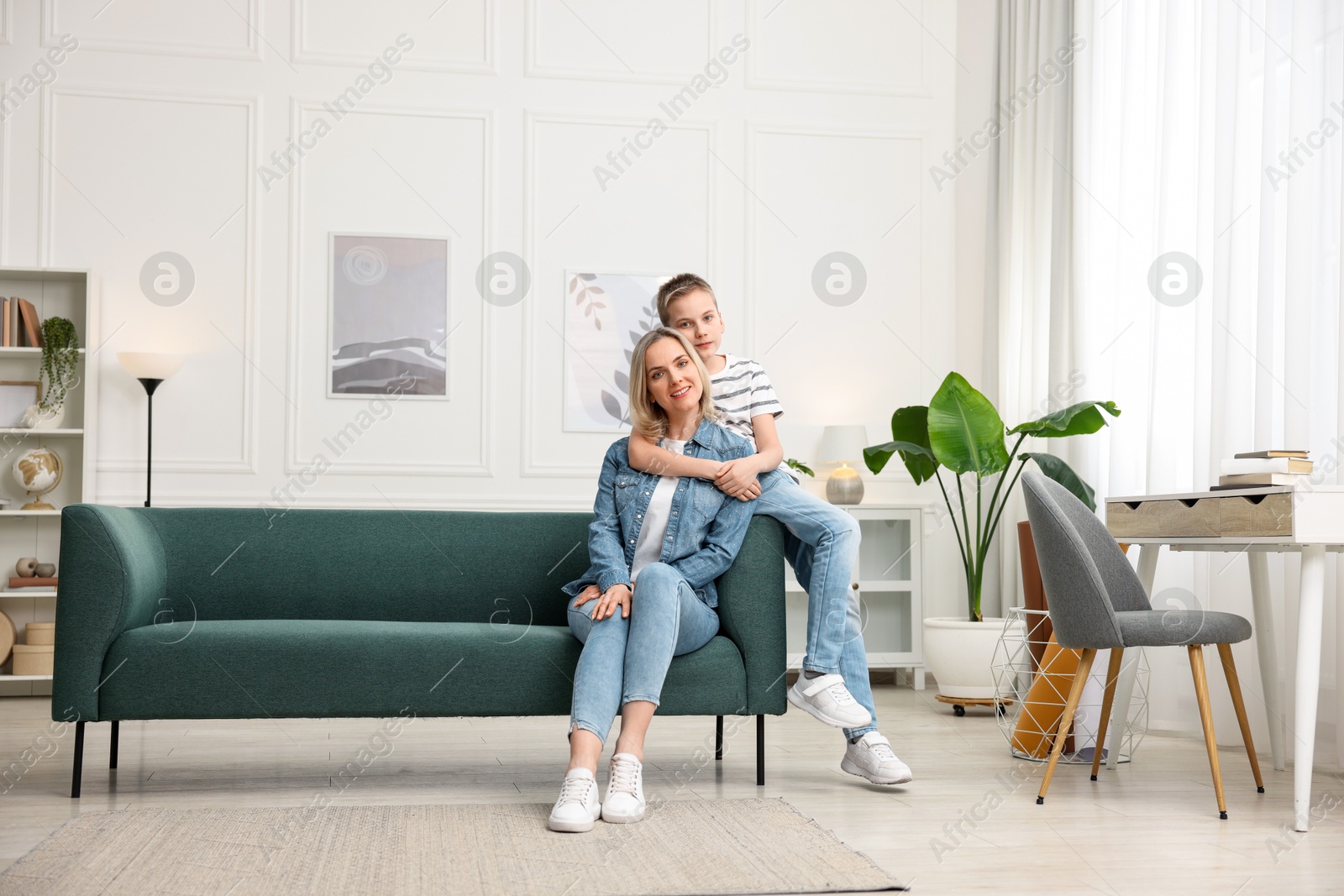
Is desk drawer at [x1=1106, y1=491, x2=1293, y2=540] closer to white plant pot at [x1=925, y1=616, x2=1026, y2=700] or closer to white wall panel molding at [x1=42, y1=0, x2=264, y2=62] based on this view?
white plant pot at [x1=925, y1=616, x2=1026, y2=700]

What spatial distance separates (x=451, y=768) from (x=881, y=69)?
3642 millimetres

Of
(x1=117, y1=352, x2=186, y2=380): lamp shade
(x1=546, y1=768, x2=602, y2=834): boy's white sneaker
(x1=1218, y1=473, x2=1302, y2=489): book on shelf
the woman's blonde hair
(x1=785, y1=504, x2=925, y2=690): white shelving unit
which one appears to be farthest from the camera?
(x1=785, y1=504, x2=925, y2=690): white shelving unit

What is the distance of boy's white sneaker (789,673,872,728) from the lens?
2516 mm

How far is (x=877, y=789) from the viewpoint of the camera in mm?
2604

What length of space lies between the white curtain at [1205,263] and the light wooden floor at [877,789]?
0.64 m

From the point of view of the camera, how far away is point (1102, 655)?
134 inches

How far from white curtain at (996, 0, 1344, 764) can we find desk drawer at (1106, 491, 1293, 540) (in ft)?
1.82

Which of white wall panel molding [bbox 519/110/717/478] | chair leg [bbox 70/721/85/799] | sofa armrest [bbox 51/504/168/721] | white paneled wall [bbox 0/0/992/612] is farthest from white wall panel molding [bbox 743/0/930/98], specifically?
chair leg [bbox 70/721/85/799]

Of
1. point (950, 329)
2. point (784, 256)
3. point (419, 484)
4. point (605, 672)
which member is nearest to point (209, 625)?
point (605, 672)

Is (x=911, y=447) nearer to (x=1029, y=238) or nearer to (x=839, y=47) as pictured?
(x=1029, y=238)

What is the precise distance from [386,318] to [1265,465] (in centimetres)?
332

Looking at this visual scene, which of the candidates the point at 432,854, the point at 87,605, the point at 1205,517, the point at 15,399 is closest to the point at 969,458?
the point at 1205,517

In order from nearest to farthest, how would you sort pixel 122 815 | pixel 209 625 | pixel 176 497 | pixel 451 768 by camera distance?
pixel 122 815 → pixel 209 625 → pixel 451 768 → pixel 176 497

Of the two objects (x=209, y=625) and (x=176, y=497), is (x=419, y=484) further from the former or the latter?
(x=209, y=625)
